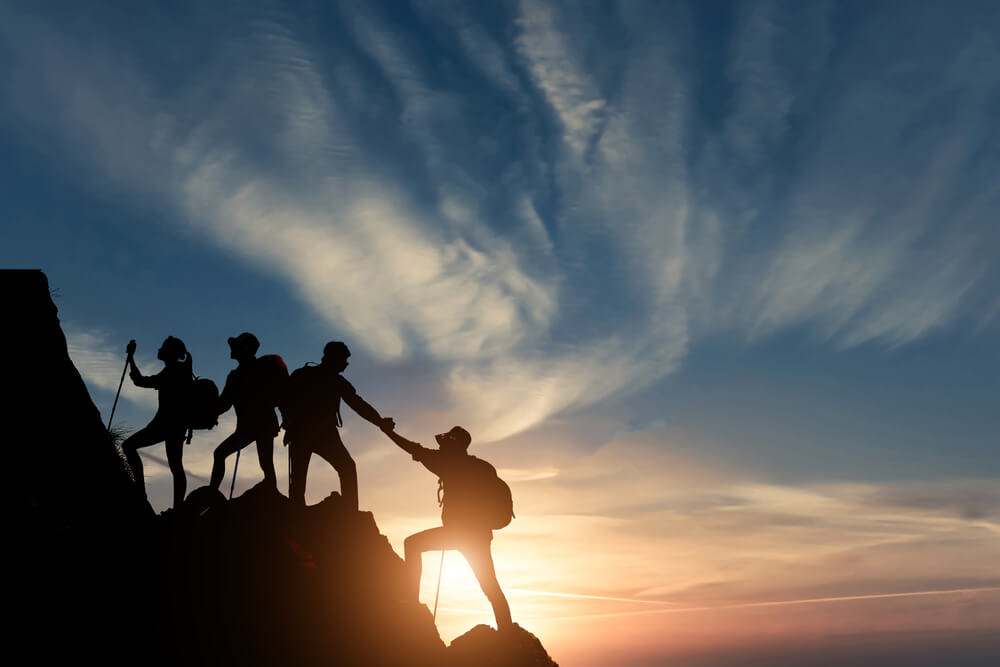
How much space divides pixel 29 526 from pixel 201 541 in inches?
122

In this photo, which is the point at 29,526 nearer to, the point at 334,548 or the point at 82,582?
the point at 82,582

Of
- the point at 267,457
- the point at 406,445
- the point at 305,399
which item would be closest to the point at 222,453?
the point at 267,457

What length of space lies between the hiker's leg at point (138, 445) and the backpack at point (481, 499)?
18.1 feet

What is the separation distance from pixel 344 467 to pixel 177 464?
3.21 meters

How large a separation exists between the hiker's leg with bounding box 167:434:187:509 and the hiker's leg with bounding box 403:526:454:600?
461cm

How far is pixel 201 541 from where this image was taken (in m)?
11.4

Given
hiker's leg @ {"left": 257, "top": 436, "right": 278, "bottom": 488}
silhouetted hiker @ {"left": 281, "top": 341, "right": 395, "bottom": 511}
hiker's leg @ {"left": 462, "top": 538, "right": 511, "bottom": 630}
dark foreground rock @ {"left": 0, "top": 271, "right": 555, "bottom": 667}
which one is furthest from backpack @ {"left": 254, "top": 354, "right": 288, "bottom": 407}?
hiker's leg @ {"left": 462, "top": 538, "right": 511, "bottom": 630}

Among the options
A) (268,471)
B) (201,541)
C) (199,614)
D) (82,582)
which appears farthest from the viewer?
(268,471)

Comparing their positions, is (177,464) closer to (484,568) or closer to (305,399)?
(305,399)

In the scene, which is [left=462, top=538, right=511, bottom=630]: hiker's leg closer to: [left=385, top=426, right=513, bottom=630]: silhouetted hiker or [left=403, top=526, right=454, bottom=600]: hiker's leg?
[left=385, top=426, right=513, bottom=630]: silhouetted hiker

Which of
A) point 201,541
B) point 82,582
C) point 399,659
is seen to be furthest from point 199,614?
point 399,659

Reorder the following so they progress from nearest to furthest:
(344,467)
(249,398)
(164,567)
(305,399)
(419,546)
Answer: (164,567) < (419,546) < (305,399) < (249,398) < (344,467)

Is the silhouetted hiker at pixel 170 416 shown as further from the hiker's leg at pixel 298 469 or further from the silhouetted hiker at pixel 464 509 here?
the silhouetted hiker at pixel 464 509

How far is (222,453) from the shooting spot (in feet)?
40.7
